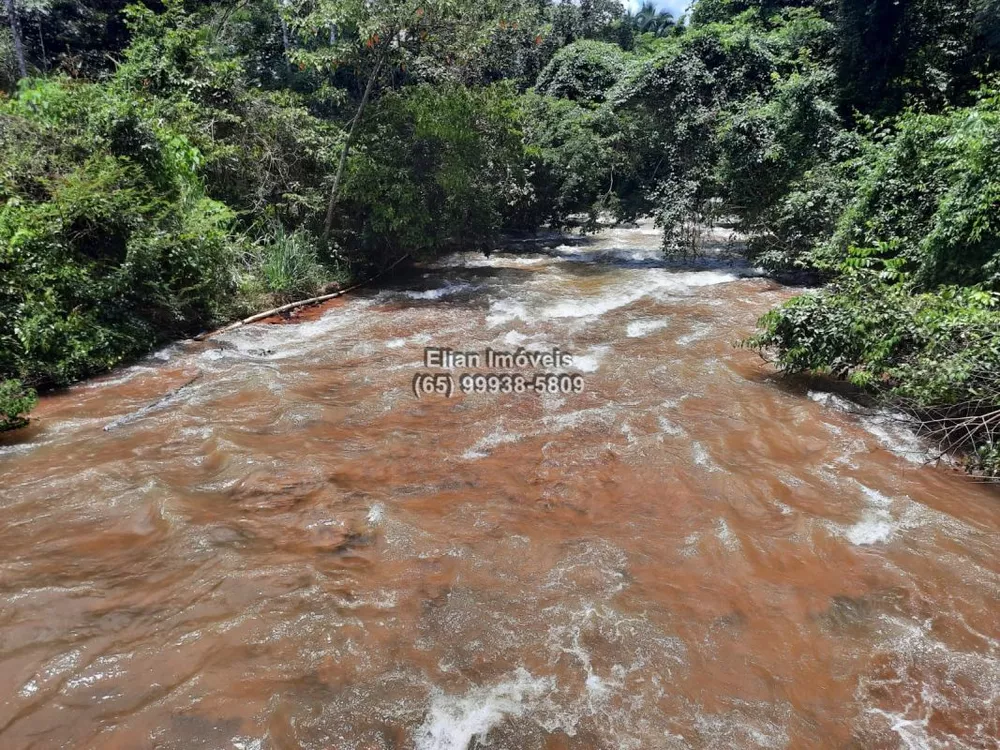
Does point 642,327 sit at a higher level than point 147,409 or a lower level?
lower

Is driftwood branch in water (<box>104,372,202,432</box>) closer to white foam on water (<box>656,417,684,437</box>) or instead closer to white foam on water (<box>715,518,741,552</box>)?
white foam on water (<box>656,417,684,437</box>)

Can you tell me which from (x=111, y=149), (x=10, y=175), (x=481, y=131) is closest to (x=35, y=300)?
(x=10, y=175)

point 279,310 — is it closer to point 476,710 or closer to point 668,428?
point 668,428

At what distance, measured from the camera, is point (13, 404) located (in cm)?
537

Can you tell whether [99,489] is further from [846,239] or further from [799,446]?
[846,239]

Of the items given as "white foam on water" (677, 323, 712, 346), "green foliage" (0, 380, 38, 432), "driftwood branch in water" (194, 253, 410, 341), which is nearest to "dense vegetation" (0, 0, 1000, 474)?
"green foliage" (0, 380, 38, 432)

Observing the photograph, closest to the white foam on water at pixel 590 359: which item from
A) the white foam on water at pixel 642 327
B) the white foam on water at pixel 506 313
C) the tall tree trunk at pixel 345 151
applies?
the white foam on water at pixel 642 327

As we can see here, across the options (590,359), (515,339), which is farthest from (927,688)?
(515,339)

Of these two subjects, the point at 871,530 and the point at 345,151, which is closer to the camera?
the point at 871,530

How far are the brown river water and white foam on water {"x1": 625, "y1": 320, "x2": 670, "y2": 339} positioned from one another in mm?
2241

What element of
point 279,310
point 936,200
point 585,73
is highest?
point 585,73

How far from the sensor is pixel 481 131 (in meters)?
13.3

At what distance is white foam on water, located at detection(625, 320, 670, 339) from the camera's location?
30.2 ft

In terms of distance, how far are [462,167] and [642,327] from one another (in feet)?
18.5
